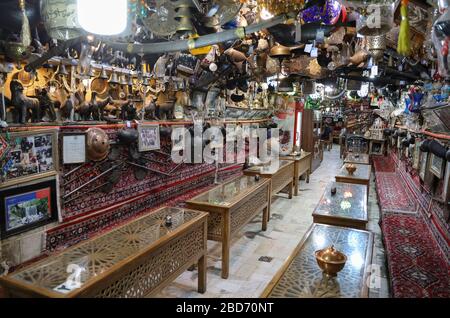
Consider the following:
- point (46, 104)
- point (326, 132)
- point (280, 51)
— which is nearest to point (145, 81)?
point (46, 104)

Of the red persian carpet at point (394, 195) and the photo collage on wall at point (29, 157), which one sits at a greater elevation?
the photo collage on wall at point (29, 157)

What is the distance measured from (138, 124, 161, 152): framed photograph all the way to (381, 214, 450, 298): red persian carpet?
11.6 feet

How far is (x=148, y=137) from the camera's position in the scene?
476 centimetres

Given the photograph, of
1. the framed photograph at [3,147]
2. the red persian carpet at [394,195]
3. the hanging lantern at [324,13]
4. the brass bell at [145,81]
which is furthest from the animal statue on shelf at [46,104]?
the red persian carpet at [394,195]

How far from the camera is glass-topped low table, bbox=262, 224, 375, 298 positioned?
225 centimetres

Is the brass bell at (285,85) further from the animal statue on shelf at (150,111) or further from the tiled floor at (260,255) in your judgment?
the animal statue on shelf at (150,111)

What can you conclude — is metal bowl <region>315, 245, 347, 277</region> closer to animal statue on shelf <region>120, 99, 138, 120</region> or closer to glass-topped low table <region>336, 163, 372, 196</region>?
animal statue on shelf <region>120, 99, 138, 120</region>

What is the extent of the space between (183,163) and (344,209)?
9.64 ft

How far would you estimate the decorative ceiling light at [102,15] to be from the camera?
1882 mm

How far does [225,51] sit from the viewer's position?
479 cm

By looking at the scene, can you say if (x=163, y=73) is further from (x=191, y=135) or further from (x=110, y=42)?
(x=110, y=42)

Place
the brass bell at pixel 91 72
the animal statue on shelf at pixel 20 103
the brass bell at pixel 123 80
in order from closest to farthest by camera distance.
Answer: the animal statue on shelf at pixel 20 103 < the brass bell at pixel 91 72 < the brass bell at pixel 123 80

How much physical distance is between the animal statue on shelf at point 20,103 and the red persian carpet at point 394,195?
539 centimetres
